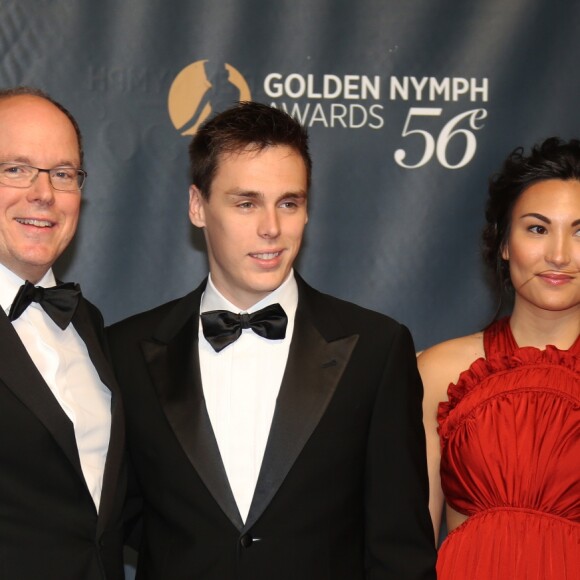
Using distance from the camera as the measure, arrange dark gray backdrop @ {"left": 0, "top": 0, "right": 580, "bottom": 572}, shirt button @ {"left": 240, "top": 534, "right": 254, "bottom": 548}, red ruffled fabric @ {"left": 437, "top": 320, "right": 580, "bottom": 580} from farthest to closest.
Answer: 1. dark gray backdrop @ {"left": 0, "top": 0, "right": 580, "bottom": 572}
2. red ruffled fabric @ {"left": 437, "top": 320, "right": 580, "bottom": 580}
3. shirt button @ {"left": 240, "top": 534, "right": 254, "bottom": 548}

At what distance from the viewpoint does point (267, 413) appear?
7.43ft

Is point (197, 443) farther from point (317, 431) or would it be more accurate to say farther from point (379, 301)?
point (379, 301)

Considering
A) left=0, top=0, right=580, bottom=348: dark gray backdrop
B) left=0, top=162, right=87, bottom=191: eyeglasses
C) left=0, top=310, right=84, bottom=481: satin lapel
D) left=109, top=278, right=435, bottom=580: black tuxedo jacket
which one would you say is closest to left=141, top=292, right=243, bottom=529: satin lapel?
left=109, top=278, right=435, bottom=580: black tuxedo jacket

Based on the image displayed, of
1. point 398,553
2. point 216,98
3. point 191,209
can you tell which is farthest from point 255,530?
point 216,98

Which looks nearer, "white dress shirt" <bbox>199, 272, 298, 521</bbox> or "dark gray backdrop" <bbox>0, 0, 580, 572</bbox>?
"white dress shirt" <bbox>199, 272, 298, 521</bbox>

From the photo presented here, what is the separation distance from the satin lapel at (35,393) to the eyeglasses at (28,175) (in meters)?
0.39

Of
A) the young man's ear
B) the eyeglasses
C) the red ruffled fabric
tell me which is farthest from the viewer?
the young man's ear

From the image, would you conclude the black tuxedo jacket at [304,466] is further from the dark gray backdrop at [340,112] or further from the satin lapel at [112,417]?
the dark gray backdrop at [340,112]

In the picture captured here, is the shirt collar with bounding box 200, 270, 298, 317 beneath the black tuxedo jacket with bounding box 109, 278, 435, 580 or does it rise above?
above

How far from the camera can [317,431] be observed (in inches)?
86.7

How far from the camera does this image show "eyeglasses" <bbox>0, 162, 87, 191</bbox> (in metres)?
2.25

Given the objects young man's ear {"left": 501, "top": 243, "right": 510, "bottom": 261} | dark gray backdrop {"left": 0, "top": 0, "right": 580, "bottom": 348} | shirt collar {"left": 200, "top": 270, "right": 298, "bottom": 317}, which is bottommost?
shirt collar {"left": 200, "top": 270, "right": 298, "bottom": 317}

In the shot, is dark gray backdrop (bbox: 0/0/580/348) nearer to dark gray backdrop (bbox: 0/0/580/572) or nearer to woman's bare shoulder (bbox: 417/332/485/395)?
dark gray backdrop (bbox: 0/0/580/572)

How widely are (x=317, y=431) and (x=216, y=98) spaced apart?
138cm
